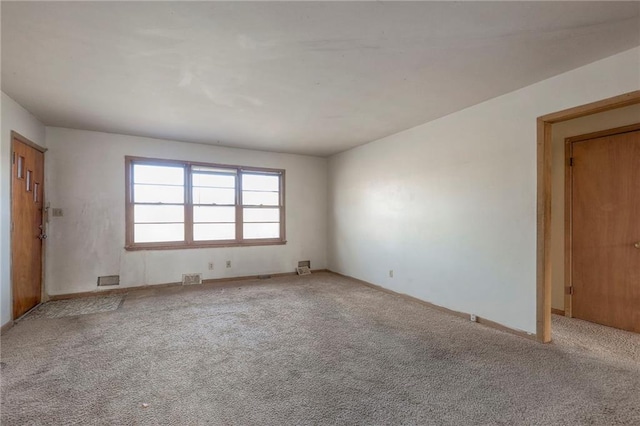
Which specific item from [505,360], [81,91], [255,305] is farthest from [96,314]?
[505,360]

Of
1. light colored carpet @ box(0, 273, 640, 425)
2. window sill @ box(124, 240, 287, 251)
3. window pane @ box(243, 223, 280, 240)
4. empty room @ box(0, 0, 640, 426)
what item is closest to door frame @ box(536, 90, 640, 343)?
empty room @ box(0, 0, 640, 426)

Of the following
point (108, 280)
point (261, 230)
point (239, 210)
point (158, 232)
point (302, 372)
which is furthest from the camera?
point (261, 230)

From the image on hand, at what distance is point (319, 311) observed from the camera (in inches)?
151

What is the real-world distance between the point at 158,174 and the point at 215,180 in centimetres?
94

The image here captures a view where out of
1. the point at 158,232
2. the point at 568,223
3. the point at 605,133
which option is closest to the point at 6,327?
the point at 158,232

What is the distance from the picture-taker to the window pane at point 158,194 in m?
5.01

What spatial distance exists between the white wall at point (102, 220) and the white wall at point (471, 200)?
2710 mm

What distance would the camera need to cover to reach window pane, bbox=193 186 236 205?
543 cm

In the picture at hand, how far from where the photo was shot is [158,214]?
202 inches

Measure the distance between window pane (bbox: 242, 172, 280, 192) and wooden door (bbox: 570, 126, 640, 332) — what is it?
474 cm

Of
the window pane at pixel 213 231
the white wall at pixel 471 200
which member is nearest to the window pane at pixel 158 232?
the window pane at pixel 213 231

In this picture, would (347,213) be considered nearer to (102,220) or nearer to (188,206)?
(188,206)

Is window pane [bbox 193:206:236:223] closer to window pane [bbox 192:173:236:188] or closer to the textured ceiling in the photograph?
window pane [bbox 192:173:236:188]

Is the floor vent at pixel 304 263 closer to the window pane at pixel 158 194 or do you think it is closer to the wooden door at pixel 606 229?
the window pane at pixel 158 194
